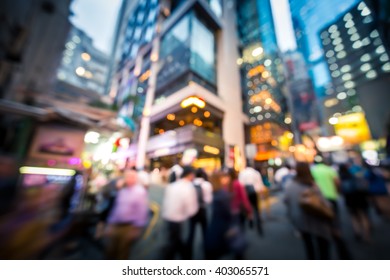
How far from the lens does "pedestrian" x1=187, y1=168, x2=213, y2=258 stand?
1.36 meters

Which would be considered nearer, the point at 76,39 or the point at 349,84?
the point at 349,84

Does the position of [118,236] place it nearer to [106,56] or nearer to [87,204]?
[87,204]

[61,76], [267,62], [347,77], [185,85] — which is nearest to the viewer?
[347,77]

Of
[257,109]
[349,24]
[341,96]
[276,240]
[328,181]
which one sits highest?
[349,24]

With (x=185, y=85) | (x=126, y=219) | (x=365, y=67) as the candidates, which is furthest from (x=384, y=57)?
(x=185, y=85)

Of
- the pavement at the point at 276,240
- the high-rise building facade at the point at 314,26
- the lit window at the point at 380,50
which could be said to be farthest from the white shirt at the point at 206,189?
the lit window at the point at 380,50

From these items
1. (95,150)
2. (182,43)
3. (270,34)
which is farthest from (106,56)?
(182,43)

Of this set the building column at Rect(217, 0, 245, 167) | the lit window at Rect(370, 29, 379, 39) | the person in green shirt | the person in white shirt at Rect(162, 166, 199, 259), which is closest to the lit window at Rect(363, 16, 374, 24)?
the lit window at Rect(370, 29, 379, 39)

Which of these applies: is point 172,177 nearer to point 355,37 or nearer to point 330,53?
point 330,53

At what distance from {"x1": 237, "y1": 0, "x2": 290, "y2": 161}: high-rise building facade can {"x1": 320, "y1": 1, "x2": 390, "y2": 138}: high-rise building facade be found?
0.42 meters

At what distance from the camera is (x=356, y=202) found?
1144 mm

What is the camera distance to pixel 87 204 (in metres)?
1.49

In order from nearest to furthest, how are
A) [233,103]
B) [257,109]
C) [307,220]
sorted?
[307,220], [257,109], [233,103]

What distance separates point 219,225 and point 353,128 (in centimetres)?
131
